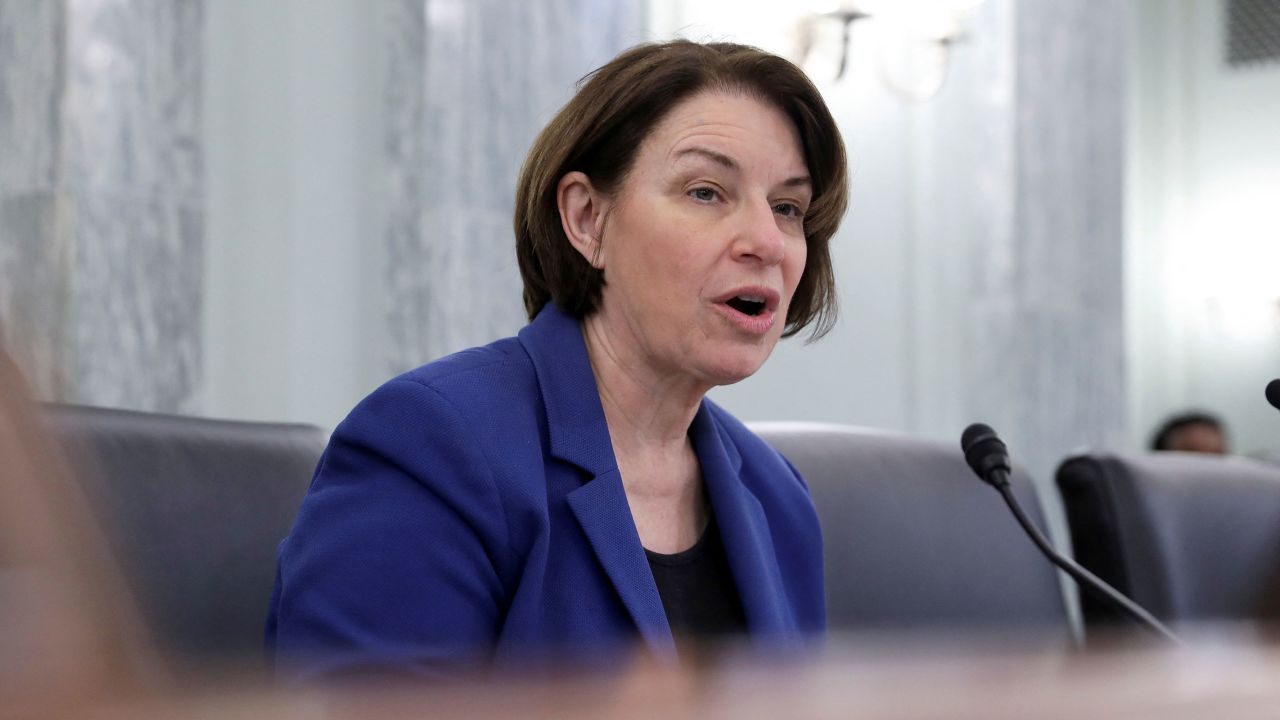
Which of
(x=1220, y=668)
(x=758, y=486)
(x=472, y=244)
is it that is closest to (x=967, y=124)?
(x=472, y=244)

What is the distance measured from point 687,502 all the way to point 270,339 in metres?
1.82

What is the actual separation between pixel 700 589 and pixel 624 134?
1.98 ft

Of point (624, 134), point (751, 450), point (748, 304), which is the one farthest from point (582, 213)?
point (751, 450)

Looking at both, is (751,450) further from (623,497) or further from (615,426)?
(623,497)

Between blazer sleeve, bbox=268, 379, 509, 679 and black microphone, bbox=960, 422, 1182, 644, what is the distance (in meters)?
0.72

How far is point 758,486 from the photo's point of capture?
1.95m

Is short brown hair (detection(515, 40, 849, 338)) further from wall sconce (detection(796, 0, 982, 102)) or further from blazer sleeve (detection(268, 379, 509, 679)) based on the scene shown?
wall sconce (detection(796, 0, 982, 102))

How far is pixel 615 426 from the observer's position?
5.85 ft

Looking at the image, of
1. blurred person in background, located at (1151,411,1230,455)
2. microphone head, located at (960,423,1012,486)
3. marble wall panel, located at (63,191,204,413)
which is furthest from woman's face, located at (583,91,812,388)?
blurred person in background, located at (1151,411,1230,455)

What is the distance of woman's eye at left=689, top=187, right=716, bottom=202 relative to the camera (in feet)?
5.85

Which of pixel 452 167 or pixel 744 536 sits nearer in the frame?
pixel 744 536

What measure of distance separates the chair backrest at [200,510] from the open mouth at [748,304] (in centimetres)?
59

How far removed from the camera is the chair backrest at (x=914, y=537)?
2.09 m

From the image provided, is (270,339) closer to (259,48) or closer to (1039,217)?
(259,48)
